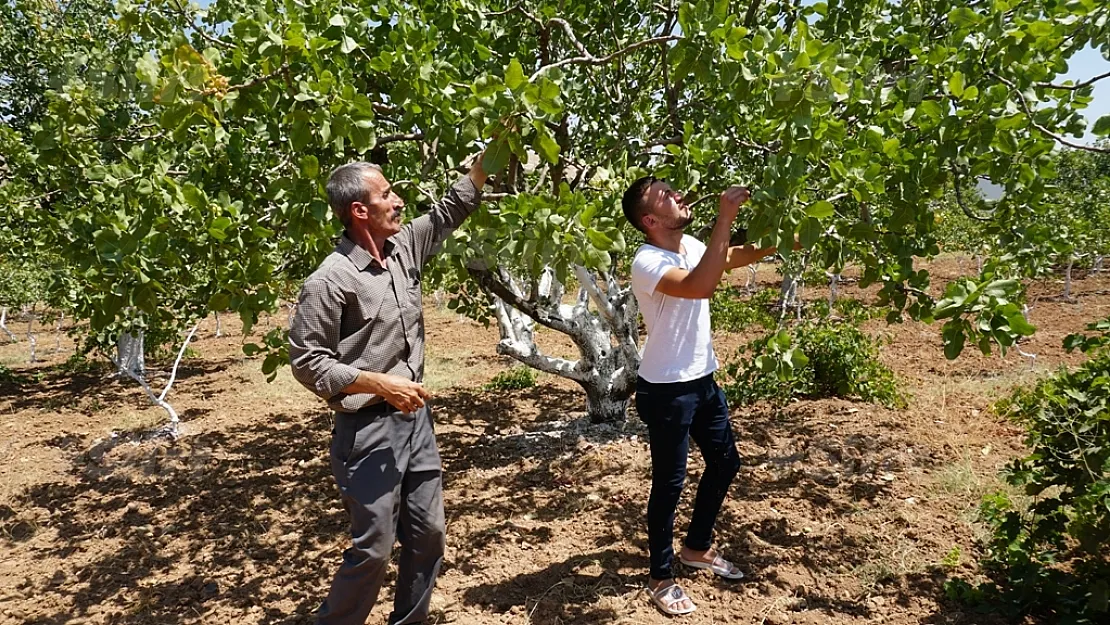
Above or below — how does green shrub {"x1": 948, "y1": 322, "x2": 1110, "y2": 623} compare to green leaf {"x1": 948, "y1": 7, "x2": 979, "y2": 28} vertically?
below

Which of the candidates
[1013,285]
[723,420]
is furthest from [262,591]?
[1013,285]

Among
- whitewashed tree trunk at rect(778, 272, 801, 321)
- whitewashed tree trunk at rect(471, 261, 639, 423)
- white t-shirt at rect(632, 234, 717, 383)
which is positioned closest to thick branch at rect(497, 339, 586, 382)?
whitewashed tree trunk at rect(471, 261, 639, 423)

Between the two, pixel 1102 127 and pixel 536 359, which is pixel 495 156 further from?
pixel 536 359

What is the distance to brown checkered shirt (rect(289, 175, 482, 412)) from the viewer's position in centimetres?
248

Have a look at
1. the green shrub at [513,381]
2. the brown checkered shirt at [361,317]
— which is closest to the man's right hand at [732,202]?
the brown checkered shirt at [361,317]

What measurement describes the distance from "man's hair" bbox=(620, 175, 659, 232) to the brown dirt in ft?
5.96

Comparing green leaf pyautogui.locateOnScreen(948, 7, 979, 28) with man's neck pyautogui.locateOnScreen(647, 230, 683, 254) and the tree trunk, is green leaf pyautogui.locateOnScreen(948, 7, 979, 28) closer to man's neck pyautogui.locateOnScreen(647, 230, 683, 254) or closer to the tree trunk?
Answer: man's neck pyautogui.locateOnScreen(647, 230, 683, 254)

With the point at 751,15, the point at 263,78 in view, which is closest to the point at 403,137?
the point at 263,78

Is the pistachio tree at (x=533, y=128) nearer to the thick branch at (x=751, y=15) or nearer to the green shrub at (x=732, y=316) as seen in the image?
the thick branch at (x=751, y=15)

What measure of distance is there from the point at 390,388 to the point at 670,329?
1.17 m

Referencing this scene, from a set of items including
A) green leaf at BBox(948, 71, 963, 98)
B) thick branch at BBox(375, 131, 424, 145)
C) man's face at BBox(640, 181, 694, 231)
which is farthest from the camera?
thick branch at BBox(375, 131, 424, 145)

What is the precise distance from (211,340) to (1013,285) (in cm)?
1602

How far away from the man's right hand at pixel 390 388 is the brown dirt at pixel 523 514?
1.40m

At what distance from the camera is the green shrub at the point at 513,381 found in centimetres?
873
